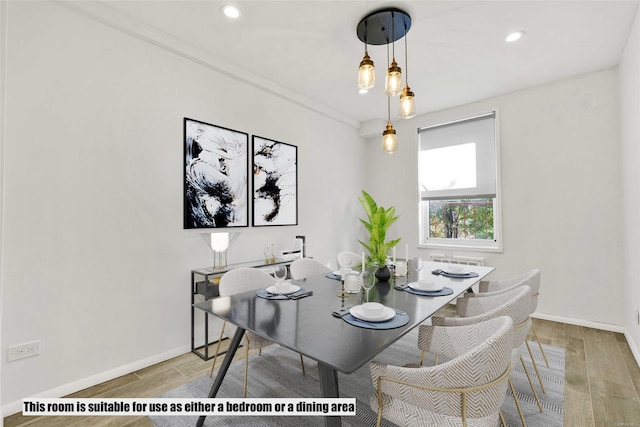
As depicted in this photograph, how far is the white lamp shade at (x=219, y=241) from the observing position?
2600 millimetres

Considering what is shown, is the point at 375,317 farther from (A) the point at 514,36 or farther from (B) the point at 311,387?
(A) the point at 514,36

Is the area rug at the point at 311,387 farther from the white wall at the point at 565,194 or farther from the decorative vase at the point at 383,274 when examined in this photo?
the white wall at the point at 565,194

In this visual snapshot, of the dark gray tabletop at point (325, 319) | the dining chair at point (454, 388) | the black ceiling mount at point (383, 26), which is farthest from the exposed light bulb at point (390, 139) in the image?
the dining chair at point (454, 388)

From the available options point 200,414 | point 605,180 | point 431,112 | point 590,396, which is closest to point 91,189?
point 200,414

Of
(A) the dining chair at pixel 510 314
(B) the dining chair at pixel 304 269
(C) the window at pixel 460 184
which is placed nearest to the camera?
(A) the dining chair at pixel 510 314

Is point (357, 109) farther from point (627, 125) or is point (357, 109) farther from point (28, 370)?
point (28, 370)

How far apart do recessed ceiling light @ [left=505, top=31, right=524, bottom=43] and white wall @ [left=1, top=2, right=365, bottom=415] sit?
8.62 ft

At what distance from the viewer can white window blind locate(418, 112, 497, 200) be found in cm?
377

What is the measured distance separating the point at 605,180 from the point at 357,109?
9.69 ft

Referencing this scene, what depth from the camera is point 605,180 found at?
3021 millimetres

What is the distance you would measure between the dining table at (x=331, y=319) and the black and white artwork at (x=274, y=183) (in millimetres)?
1316

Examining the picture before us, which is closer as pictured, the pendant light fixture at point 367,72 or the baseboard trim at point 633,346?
the pendant light fixture at point 367,72

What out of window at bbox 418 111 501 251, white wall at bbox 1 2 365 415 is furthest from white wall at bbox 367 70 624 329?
white wall at bbox 1 2 365 415

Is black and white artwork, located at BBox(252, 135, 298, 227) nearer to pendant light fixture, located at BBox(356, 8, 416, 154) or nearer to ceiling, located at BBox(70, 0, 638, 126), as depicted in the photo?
ceiling, located at BBox(70, 0, 638, 126)
